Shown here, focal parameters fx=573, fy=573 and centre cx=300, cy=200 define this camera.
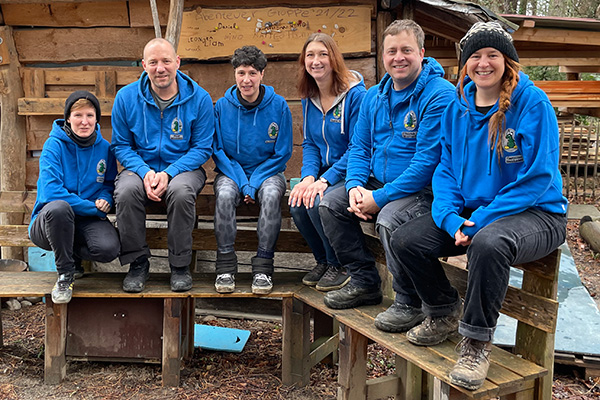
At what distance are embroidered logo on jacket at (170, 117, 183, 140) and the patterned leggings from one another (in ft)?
1.60

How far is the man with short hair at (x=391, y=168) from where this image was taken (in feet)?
10.2

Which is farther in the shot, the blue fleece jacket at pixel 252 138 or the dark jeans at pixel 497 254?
the blue fleece jacket at pixel 252 138

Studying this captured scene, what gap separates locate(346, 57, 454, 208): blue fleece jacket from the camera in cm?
312

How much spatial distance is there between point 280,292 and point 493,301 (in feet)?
5.70

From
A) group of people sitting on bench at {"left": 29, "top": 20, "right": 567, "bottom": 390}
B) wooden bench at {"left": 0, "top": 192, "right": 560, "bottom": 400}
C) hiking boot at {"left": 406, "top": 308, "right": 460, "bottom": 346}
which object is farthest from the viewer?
hiking boot at {"left": 406, "top": 308, "right": 460, "bottom": 346}

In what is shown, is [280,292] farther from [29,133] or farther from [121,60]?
[29,133]

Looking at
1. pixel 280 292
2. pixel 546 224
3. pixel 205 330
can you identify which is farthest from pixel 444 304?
pixel 205 330

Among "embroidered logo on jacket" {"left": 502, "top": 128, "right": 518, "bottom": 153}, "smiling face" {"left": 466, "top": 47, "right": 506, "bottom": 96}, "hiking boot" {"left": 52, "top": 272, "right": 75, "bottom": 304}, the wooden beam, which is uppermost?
the wooden beam

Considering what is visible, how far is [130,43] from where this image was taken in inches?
224

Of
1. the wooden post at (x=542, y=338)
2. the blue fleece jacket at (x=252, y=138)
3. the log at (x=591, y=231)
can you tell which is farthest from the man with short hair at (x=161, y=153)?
the log at (x=591, y=231)

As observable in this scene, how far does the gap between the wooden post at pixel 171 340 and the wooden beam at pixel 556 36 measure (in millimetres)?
6197

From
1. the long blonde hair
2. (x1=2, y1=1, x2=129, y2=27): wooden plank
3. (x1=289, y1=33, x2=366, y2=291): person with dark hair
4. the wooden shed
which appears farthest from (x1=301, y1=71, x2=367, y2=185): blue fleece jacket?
(x1=2, y1=1, x2=129, y2=27): wooden plank

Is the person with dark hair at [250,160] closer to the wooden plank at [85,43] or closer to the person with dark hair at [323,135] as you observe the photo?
the person with dark hair at [323,135]

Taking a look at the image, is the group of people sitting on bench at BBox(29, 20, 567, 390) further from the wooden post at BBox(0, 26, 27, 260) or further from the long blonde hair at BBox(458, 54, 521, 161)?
the wooden post at BBox(0, 26, 27, 260)
